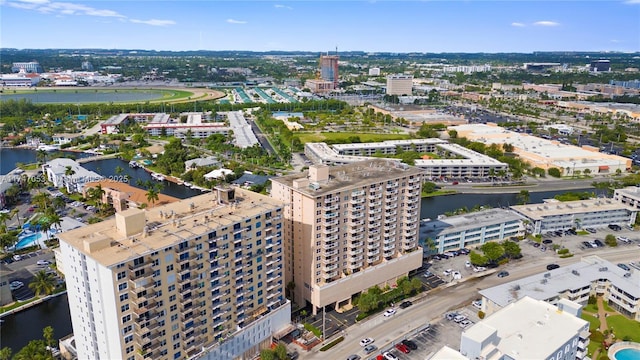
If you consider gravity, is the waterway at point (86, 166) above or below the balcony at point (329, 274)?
below

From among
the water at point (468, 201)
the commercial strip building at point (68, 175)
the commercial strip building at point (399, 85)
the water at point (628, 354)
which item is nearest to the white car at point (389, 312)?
the water at point (628, 354)

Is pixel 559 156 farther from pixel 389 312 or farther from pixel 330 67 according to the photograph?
pixel 330 67

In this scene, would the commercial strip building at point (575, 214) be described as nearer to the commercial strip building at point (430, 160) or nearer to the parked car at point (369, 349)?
the commercial strip building at point (430, 160)

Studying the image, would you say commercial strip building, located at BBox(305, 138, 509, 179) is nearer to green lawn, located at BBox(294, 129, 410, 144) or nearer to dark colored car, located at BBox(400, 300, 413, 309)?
green lawn, located at BBox(294, 129, 410, 144)

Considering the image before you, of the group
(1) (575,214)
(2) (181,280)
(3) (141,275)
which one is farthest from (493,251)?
(3) (141,275)

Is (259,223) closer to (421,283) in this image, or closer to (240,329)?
(240,329)

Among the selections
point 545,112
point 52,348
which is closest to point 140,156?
point 52,348

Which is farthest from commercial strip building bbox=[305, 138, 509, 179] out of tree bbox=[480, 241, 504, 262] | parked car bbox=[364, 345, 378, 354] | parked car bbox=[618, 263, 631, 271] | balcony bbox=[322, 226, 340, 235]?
parked car bbox=[364, 345, 378, 354]
